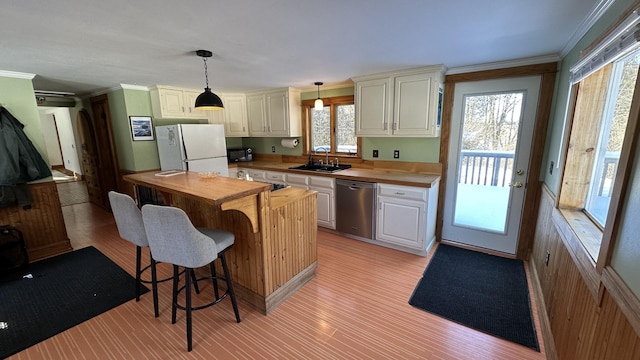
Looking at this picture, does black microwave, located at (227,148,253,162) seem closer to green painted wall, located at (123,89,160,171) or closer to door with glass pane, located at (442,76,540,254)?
green painted wall, located at (123,89,160,171)

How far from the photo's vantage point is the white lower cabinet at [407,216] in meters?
3.02

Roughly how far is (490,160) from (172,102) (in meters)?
4.52

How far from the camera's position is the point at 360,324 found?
81.5 inches

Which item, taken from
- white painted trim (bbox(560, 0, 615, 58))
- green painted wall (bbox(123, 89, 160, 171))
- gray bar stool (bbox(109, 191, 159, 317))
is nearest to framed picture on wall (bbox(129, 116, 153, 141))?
green painted wall (bbox(123, 89, 160, 171))

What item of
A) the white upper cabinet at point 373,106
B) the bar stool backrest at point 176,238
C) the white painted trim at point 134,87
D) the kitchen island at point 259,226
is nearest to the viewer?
the bar stool backrest at point 176,238

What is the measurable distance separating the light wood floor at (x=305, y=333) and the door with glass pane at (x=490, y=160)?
3.58 feet

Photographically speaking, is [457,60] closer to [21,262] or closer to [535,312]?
[535,312]

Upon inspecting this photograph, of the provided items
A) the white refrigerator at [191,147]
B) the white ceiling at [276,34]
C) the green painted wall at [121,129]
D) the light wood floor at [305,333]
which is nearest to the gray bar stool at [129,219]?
the light wood floor at [305,333]

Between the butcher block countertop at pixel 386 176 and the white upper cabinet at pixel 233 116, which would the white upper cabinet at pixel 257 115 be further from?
the butcher block countertop at pixel 386 176

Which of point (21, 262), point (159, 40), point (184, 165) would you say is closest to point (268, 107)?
point (184, 165)

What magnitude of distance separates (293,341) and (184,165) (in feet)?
9.81

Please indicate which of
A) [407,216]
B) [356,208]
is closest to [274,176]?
[356,208]

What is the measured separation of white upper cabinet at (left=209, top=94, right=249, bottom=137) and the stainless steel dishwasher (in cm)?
237

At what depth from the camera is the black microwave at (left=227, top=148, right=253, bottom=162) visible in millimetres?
4914
